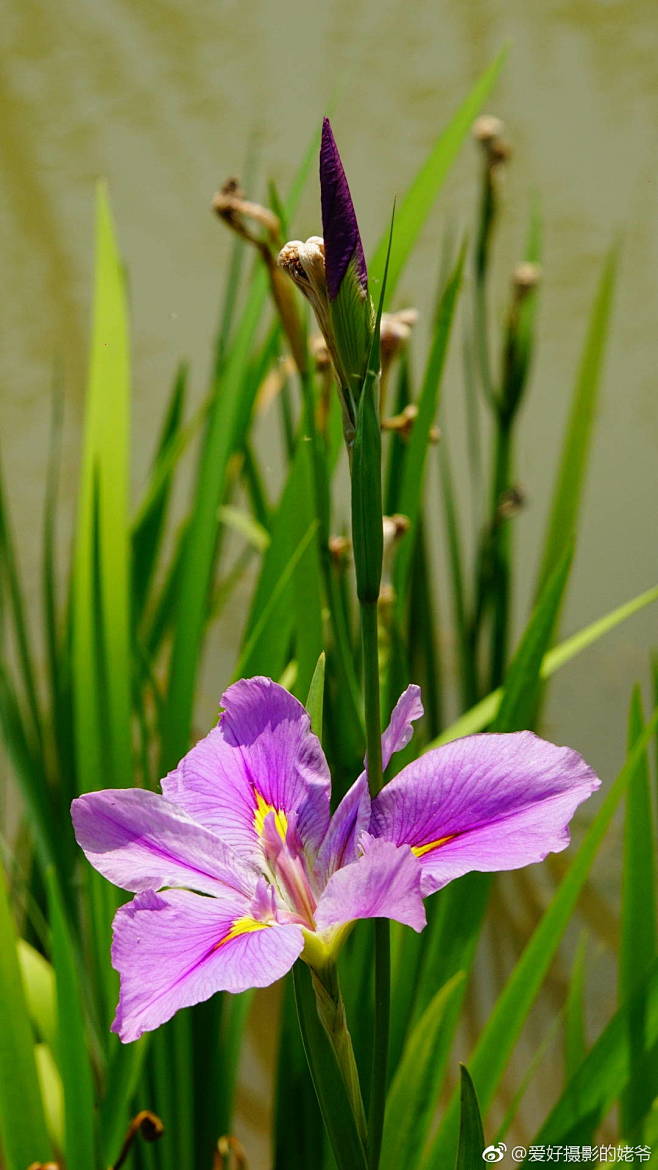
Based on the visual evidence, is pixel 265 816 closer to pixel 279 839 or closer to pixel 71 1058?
pixel 279 839

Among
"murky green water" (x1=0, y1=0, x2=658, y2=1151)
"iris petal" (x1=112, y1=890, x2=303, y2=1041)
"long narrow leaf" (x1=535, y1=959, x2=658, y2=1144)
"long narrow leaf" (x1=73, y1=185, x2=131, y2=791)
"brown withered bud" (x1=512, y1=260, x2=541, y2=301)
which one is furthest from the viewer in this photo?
"murky green water" (x1=0, y1=0, x2=658, y2=1151)

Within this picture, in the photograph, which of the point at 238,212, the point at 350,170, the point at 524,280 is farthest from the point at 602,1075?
the point at 350,170

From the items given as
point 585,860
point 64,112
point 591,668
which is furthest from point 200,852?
point 64,112

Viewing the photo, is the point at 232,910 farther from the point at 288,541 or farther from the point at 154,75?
the point at 154,75

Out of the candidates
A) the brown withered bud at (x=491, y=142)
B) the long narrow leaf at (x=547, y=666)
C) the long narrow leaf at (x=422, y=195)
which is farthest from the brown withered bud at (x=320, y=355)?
the brown withered bud at (x=491, y=142)

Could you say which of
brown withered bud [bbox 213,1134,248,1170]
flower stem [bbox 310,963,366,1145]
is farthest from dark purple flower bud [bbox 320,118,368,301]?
brown withered bud [bbox 213,1134,248,1170]

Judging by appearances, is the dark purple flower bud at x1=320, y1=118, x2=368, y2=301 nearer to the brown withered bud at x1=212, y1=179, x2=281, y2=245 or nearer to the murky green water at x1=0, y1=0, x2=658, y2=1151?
the brown withered bud at x1=212, y1=179, x2=281, y2=245

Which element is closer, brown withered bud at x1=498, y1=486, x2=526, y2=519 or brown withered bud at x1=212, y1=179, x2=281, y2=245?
brown withered bud at x1=212, y1=179, x2=281, y2=245
